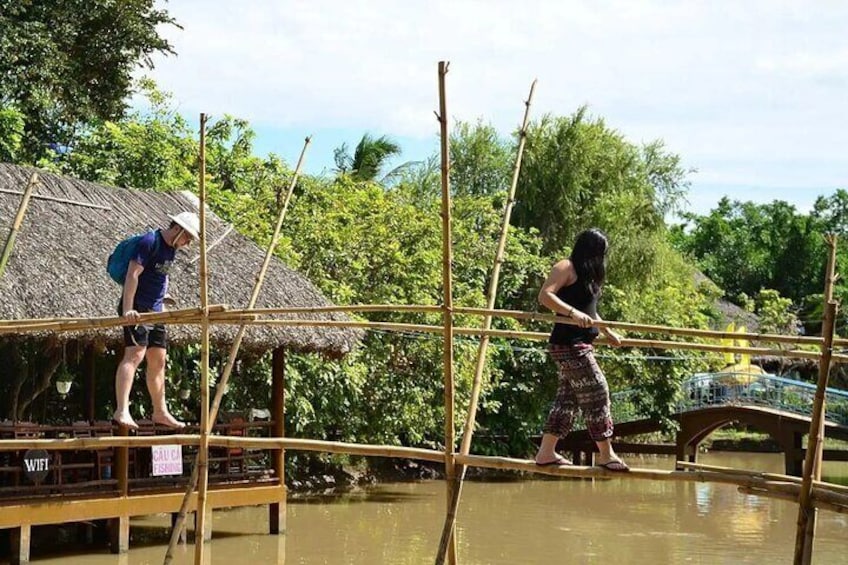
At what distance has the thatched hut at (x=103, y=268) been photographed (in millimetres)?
10531

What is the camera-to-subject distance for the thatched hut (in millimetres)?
10531

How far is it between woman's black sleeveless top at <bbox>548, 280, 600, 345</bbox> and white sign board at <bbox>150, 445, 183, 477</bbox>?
6.16 metres

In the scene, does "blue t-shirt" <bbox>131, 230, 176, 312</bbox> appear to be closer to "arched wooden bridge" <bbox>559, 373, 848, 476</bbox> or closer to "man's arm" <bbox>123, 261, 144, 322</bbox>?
"man's arm" <bbox>123, 261, 144, 322</bbox>

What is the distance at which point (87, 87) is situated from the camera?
20.2m

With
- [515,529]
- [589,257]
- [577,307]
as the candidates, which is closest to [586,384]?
[577,307]

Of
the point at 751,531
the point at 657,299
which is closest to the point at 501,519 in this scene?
the point at 751,531

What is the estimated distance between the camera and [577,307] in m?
5.72

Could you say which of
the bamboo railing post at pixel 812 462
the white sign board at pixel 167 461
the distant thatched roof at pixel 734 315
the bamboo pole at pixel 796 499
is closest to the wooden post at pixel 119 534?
the white sign board at pixel 167 461

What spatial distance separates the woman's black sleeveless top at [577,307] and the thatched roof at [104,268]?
5.70 m

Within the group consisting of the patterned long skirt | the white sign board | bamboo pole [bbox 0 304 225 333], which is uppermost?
bamboo pole [bbox 0 304 225 333]

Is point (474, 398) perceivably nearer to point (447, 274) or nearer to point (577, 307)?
point (447, 274)

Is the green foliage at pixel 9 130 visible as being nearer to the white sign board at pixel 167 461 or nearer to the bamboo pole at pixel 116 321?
the white sign board at pixel 167 461

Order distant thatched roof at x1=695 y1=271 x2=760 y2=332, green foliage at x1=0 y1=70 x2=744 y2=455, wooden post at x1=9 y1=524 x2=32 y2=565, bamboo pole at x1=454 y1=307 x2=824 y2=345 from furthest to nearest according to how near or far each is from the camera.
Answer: distant thatched roof at x1=695 y1=271 x2=760 y2=332
green foliage at x1=0 y1=70 x2=744 y2=455
wooden post at x1=9 y1=524 x2=32 y2=565
bamboo pole at x1=454 y1=307 x2=824 y2=345

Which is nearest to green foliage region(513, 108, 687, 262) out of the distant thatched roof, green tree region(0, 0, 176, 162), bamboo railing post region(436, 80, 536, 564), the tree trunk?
green tree region(0, 0, 176, 162)
